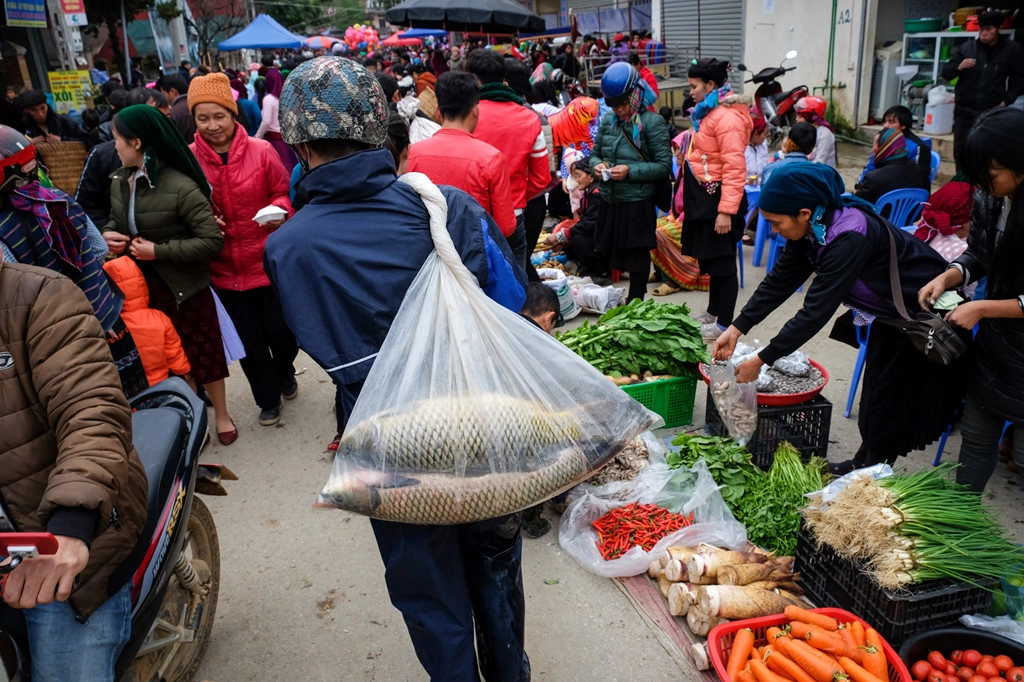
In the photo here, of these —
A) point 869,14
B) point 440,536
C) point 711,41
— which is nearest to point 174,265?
point 440,536

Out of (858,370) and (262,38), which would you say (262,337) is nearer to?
(858,370)

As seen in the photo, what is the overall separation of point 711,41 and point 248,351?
46.8 feet

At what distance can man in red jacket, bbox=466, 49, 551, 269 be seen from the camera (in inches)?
189

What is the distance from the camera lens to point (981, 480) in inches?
119

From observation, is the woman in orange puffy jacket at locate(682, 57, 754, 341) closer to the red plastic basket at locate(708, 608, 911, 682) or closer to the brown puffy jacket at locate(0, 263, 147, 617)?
the red plastic basket at locate(708, 608, 911, 682)

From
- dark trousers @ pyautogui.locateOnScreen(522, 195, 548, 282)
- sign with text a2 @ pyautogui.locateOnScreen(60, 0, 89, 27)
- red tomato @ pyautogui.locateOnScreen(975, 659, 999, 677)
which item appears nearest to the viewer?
red tomato @ pyautogui.locateOnScreen(975, 659, 999, 677)

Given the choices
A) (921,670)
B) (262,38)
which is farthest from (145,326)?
(262,38)

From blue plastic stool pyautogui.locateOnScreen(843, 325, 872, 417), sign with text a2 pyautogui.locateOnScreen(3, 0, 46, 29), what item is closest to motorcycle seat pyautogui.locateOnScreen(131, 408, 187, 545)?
blue plastic stool pyautogui.locateOnScreen(843, 325, 872, 417)

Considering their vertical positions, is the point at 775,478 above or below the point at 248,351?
below

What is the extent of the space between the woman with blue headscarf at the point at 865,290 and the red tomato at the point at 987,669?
1134 mm

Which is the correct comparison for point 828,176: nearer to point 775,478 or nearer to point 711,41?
point 775,478

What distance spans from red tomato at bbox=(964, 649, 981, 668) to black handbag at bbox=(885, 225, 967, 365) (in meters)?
1.04

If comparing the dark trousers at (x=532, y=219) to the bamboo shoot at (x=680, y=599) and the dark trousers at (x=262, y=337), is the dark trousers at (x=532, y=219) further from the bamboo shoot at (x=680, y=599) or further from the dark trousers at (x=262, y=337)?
the bamboo shoot at (x=680, y=599)

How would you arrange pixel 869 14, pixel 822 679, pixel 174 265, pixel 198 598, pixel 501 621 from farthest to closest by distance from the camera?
pixel 869 14 < pixel 174 265 < pixel 198 598 < pixel 822 679 < pixel 501 621
